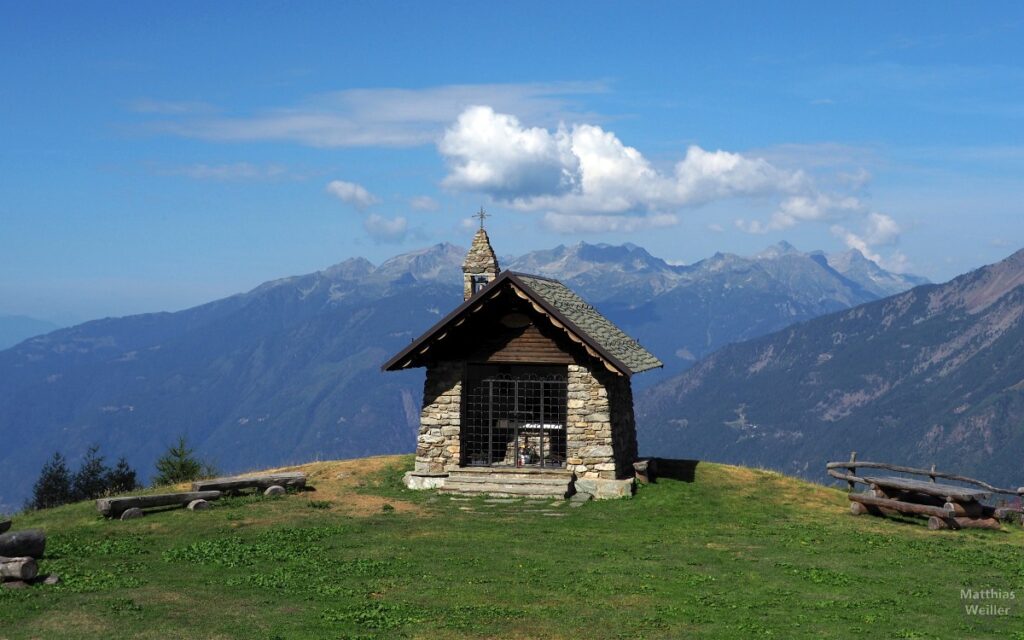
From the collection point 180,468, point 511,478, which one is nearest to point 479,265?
point 511,478

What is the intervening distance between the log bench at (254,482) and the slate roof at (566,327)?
493 centimetres

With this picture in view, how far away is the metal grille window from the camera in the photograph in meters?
37.1

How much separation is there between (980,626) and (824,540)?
344 inches

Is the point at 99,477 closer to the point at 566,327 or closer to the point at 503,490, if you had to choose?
the point at 503,490

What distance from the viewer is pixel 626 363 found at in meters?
34.5

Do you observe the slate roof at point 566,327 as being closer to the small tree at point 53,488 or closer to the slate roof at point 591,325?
the slate roof at point 591,325

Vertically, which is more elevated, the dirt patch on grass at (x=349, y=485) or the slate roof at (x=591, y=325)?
the slate roof at (x=591, y=325)

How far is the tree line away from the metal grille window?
13673 millimetres

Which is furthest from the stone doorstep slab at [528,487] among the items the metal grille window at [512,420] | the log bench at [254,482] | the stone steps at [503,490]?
the log bench at [254,482]

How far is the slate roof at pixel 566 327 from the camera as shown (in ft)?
113

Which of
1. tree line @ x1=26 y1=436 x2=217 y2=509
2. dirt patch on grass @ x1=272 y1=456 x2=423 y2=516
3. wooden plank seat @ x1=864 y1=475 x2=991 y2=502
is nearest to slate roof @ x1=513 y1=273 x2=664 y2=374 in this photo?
dirt patch on grass @ x1=272 y1=456 x2=423 y2=516

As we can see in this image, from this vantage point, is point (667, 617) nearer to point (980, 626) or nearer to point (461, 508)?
point (980, 626)

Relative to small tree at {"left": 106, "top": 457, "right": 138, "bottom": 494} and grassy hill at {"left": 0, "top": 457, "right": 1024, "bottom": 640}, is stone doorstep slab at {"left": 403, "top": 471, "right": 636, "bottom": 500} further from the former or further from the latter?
small tree at {"left": 106, "top": 457, "right": 138, "bottom": 494}

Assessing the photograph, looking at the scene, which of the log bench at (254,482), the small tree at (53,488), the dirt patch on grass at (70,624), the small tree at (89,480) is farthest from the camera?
the small tree at (53,488)
